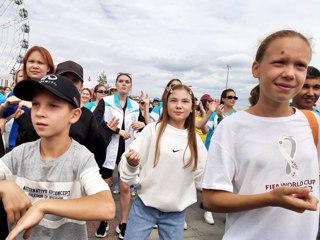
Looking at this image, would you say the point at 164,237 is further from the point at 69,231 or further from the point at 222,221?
the point at 222,221

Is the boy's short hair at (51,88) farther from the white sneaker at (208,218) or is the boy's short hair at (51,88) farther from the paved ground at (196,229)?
the white sneaker at (208,218)

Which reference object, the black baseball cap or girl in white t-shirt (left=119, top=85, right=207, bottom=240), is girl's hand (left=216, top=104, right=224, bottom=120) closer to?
girl in white t-shirt (left=119, top=85, right=207, bottom=240)

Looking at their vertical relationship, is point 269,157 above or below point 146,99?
below

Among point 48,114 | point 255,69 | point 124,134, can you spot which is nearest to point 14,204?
point 48,114

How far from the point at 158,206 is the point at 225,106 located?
305 centimetres

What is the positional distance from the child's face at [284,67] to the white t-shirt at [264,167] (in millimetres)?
142

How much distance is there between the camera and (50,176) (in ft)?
4.41

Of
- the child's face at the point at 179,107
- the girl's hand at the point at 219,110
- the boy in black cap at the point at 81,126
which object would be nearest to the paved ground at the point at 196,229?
the boy in black cap at the point at 81,126

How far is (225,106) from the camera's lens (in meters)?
4.89

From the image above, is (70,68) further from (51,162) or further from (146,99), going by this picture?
(146,99)

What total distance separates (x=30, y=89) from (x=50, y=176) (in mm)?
439

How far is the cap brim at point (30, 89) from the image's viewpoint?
1.30 meters

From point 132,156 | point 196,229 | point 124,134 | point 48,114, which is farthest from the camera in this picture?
point 196,229

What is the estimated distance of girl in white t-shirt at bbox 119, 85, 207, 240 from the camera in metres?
2.25
